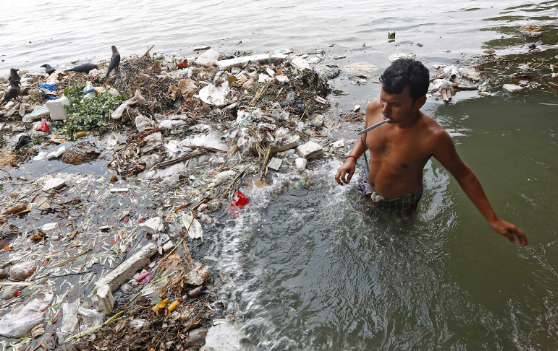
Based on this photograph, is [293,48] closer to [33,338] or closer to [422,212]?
[422,212]

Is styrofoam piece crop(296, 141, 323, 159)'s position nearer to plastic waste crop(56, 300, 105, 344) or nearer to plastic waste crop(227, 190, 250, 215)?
plastic waste crop(227, 190, 250, 215)

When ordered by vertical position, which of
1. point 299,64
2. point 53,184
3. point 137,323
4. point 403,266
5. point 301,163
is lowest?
point 403,266

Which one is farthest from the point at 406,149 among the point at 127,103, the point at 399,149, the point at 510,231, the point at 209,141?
the point at 127,103

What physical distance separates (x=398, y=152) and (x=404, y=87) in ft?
1.74

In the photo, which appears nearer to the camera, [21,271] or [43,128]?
[21,271]

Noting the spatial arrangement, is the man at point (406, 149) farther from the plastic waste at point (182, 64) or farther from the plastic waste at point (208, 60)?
the plastic waste at point (182, 64)

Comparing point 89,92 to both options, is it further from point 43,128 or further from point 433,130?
point 433,130

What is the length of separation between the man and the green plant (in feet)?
12.8

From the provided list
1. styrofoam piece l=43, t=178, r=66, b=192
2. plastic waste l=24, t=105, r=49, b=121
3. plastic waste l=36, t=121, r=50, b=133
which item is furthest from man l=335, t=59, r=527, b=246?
plastic waste l=24, t=105, r=49, b=121

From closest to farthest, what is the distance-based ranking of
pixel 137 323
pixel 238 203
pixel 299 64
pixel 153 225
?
pixel 137 323
pixel 153 225
pixel 238 203
pixel 299 64

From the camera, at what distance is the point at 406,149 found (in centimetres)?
209

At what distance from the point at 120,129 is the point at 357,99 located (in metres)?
3.60

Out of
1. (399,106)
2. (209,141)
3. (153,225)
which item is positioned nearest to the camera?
(399,106)

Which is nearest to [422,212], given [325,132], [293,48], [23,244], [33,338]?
[325,132]
